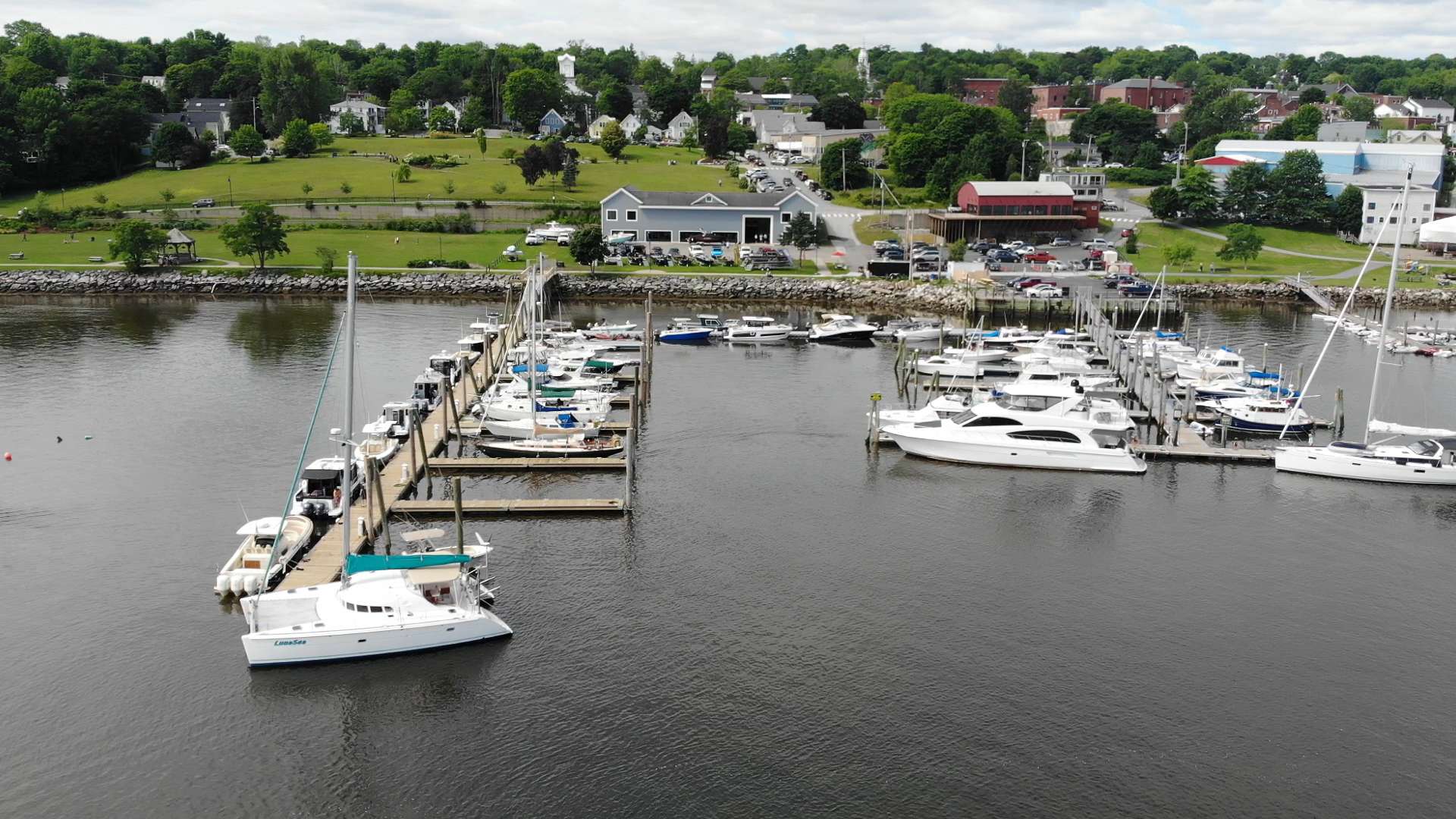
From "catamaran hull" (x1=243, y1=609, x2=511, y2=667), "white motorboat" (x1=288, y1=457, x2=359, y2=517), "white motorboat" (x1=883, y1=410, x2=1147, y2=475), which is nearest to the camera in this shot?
"catamaran hull" (x1=243, y1=609, x2=511, y2=667)

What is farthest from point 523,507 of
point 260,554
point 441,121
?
point 441,121

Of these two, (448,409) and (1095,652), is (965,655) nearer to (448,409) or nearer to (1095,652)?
(1095,652)

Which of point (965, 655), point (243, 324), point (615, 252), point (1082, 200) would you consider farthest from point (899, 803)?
point (1082, 200)

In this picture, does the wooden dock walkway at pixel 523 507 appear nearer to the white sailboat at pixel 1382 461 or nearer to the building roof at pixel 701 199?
the white sailboat at pixel 1382 461

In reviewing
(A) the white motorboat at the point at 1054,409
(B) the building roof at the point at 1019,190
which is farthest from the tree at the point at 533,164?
(A) the white motorboat at the point at 1054,409

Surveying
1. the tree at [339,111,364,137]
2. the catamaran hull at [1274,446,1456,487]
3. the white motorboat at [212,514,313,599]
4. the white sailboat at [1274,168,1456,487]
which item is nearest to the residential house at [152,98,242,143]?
the tree at [339,111,364,137]

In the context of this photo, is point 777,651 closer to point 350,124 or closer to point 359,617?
point 359,617

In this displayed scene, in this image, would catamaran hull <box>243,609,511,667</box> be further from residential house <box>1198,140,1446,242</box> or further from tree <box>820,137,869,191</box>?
residential house <box>1198,140,1446,242</box>
